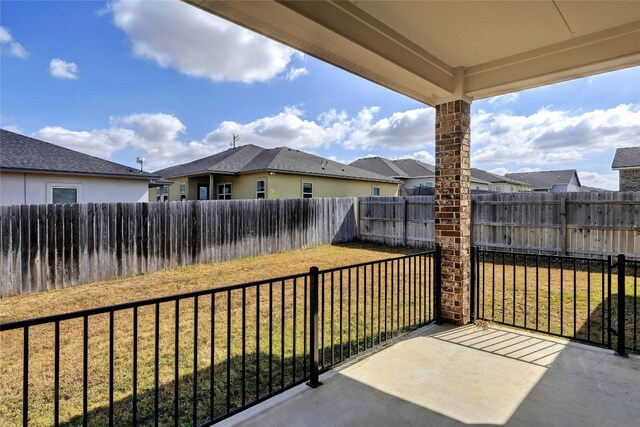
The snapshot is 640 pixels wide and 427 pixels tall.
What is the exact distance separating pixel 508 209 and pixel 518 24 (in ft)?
23.8

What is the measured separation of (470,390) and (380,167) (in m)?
24.1

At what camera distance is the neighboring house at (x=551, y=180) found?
33.8 m

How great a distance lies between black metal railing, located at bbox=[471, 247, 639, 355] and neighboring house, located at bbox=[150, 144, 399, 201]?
9.33m

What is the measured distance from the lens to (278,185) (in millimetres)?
14258

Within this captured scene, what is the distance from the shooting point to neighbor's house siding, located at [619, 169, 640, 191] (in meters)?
14.7

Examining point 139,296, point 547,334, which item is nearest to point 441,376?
point 547,334

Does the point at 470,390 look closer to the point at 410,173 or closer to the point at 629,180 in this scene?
the point at 629,180

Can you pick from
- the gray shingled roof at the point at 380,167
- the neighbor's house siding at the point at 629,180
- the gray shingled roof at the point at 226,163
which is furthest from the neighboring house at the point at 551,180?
the gray shingled roof at the point at 226,163

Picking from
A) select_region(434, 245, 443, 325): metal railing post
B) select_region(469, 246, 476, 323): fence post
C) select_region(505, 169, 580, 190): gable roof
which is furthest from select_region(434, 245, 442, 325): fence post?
select_region(505, 169, 580, 190): gable roof

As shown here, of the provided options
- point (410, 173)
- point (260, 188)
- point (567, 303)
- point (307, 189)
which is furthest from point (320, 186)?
point (410, 173)

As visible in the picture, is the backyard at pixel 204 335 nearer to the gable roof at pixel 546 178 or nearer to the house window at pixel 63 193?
the house window at pixel 63 193

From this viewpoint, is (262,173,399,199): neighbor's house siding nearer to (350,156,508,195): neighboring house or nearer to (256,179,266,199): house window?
(256,179,266,199): house window

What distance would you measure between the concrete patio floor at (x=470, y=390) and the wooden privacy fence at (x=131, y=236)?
6055 mm

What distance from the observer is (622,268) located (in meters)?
2.86
